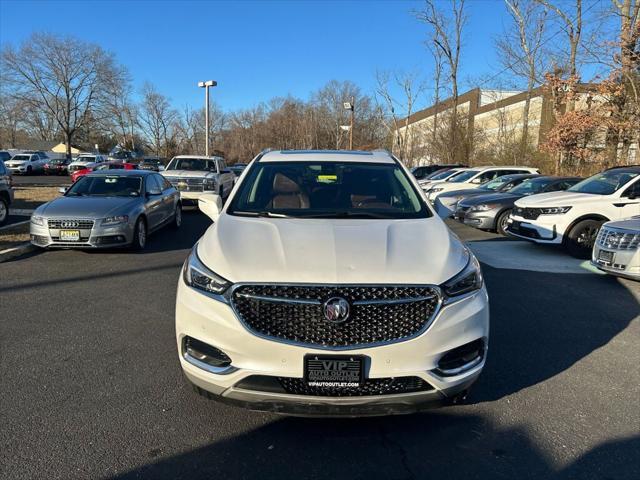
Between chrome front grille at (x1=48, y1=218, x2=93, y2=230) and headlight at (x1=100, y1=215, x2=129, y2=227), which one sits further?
headlight at (x1=100, y1=215, x2=129, y2=227)

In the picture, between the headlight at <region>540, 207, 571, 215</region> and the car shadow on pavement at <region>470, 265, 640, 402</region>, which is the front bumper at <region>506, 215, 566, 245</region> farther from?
the car shadow on pavement at <region>470, 265, 640, 402</region>

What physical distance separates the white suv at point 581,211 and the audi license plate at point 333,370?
7.50 meters

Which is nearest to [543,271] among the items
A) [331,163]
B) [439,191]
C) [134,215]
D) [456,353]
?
[331,163]

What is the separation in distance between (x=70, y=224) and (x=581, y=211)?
914 centimetres

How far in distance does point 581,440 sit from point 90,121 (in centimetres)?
7285

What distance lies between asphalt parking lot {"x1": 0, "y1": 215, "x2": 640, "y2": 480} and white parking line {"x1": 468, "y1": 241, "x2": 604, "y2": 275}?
8.47 feet

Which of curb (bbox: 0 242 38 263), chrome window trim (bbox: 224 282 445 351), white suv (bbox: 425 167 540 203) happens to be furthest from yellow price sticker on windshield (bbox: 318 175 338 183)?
white suv (bbox: 425 167 540 203)

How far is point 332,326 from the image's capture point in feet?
8.43

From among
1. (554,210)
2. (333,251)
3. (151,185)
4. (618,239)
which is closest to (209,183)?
(151,185)

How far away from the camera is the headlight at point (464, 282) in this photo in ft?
8.93

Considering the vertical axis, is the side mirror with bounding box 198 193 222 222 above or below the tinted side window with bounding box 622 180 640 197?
below

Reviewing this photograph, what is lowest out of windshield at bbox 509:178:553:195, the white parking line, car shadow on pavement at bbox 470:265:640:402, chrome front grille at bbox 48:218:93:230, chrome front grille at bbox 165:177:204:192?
car shadow on pavement at bbox 470:265:640:402

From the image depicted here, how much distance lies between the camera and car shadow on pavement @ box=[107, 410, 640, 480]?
2604 millimetres

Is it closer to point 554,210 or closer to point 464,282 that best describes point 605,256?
point 554,210
